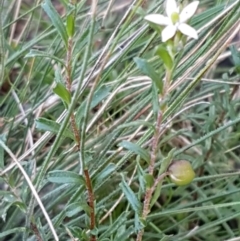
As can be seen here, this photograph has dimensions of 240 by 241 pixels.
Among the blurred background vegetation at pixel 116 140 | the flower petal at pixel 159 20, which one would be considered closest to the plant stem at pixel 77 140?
the blurred background vegetation at pixel 116 140

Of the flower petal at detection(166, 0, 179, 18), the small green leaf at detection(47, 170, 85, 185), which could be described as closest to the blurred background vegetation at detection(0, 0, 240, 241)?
the small green leaf at detection(47, 170, 85, 185)

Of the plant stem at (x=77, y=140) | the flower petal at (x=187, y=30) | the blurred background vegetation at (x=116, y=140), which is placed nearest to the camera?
the flower petal at (x=187, y=30)

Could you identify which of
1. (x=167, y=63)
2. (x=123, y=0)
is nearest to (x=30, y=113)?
(x=167, y=63)

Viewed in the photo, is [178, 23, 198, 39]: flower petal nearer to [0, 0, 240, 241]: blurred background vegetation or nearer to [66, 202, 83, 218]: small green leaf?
[0, 0, 240, 241]: blurred background vegetation

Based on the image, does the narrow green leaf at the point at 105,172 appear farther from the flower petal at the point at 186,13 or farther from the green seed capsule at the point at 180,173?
the flower petal at the point at 186,13

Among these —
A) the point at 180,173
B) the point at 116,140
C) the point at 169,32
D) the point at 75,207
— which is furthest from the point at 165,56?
the point at 116,140

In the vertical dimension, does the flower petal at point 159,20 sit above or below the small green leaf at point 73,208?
above
